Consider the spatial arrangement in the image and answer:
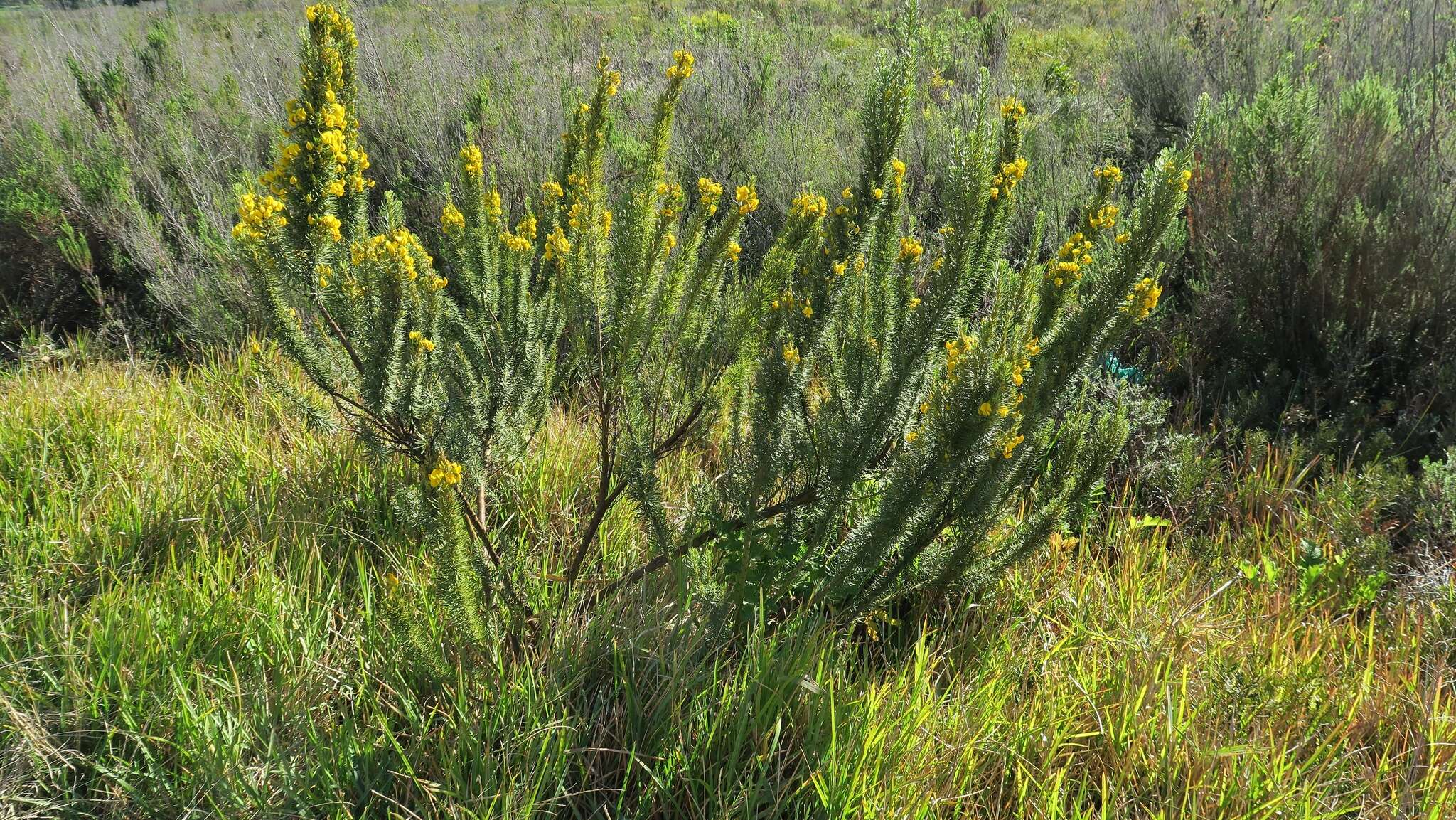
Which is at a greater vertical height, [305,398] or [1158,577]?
[305,398]

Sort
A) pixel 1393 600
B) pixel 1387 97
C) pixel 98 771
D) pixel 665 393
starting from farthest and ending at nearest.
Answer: pixel 1387 97 < pixel 665 393 < pixel 1393 600 < pixel 98 771

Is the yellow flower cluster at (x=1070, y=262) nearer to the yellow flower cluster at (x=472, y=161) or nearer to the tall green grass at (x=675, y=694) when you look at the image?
the tall green grass at (x=675, y=694)

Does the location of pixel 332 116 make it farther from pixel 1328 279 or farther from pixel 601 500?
pixel 1328 279

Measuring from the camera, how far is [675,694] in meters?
1.77

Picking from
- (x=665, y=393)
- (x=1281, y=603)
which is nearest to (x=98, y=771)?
(x=665, y=393)

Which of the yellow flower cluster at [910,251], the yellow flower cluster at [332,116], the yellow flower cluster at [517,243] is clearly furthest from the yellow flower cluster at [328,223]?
the yellow flower cluster at [910,251]

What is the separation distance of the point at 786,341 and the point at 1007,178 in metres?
0.61

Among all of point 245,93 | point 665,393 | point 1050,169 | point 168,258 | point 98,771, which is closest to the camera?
point 98,771

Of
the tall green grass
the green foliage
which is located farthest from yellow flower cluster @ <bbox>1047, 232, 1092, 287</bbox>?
the green foliage

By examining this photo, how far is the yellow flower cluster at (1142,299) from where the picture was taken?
1661 millimetres

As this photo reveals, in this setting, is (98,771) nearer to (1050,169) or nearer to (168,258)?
(168,258)

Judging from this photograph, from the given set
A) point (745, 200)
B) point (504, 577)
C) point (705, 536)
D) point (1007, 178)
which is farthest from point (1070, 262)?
point (504, 577)

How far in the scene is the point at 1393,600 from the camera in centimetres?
232

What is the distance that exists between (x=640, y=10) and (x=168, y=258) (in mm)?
11522
